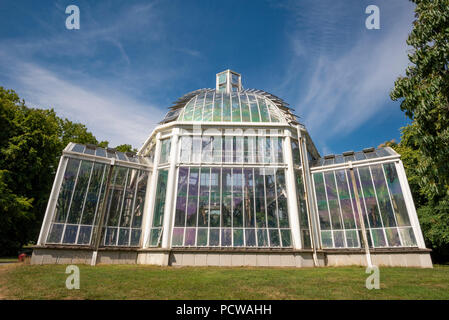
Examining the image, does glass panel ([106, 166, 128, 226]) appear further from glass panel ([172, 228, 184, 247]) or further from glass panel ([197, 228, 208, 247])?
glass panel ([197, 228, 208, 247])

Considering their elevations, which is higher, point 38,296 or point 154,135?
point 154,135

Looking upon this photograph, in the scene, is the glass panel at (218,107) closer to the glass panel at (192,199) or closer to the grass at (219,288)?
the glass panel at (192,199)

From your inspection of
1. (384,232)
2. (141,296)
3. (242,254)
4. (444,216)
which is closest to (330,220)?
(384,232)

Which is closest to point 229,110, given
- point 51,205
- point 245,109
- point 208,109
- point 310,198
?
point 245,109

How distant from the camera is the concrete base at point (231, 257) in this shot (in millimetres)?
17594

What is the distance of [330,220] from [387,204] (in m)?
4.26

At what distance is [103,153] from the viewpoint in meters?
22.4

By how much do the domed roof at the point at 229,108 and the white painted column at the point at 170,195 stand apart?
2.70 metres

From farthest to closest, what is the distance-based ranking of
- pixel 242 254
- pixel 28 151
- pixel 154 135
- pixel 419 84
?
pixel 28 151 → pixel 154 135 → pixel 242 254 → pixel 419 84

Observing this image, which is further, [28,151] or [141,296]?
[28,151]

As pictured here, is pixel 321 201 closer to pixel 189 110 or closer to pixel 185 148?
pixel 185 148

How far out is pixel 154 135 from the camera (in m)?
25.2

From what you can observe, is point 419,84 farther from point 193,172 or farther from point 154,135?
point 154,135

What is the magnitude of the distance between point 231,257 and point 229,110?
1269cm
